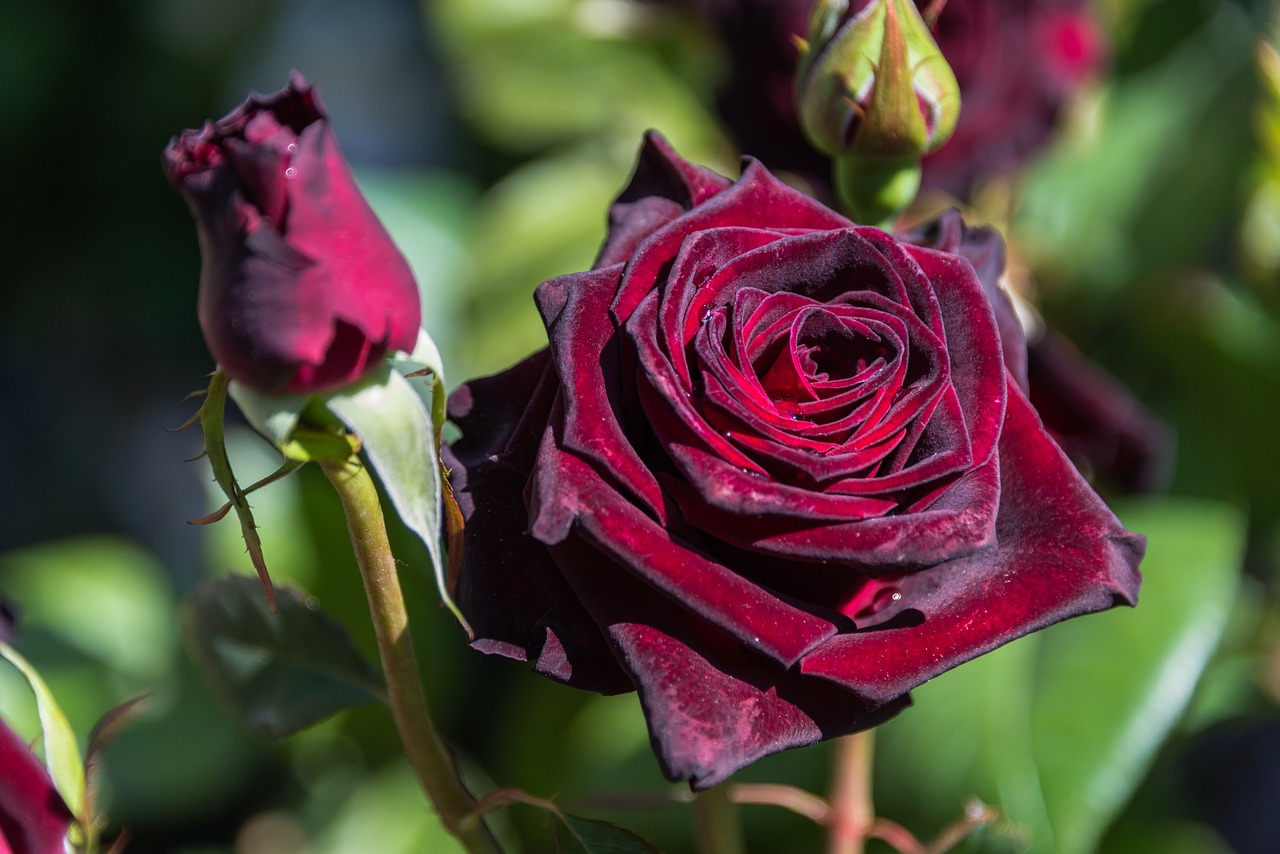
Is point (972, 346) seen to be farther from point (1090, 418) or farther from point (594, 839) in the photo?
point (1090, 418)

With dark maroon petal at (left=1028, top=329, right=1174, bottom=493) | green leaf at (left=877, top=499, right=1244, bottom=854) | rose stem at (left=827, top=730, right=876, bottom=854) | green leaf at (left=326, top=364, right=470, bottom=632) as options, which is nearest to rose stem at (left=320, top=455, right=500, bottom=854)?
green leaf at (left=326, top=364, right=470, bottom=632)

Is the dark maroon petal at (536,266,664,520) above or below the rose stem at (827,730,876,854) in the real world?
above

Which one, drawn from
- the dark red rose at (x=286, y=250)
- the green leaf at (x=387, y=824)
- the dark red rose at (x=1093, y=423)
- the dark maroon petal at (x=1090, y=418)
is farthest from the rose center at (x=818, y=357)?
the green leaf at (x=387, y=824)

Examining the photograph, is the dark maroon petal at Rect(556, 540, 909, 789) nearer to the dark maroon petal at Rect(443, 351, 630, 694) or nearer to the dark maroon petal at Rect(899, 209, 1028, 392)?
the dark maroon petal at Rect(443, 351, 630, 694)

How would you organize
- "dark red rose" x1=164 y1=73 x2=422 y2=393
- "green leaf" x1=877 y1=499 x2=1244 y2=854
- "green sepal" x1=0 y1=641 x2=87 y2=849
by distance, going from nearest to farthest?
"dark red rose" x1=164 y1=73 x2=422 y2=393 → "green sepal" x1=0 y1=641 x2=87 y2=849 → "green leaf" x1=877 y1=499 x2=1244 y2=854

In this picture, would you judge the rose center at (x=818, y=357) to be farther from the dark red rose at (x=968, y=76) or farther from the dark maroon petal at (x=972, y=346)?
the dark red rose at (x=968, y=76)

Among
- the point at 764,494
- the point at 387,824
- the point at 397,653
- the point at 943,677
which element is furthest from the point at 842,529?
the point at 387,824

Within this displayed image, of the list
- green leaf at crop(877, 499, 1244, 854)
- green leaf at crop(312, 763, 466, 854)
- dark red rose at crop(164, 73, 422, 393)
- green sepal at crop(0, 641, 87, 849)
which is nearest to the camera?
dark red rose at crop(164, 73, 422, 393)
